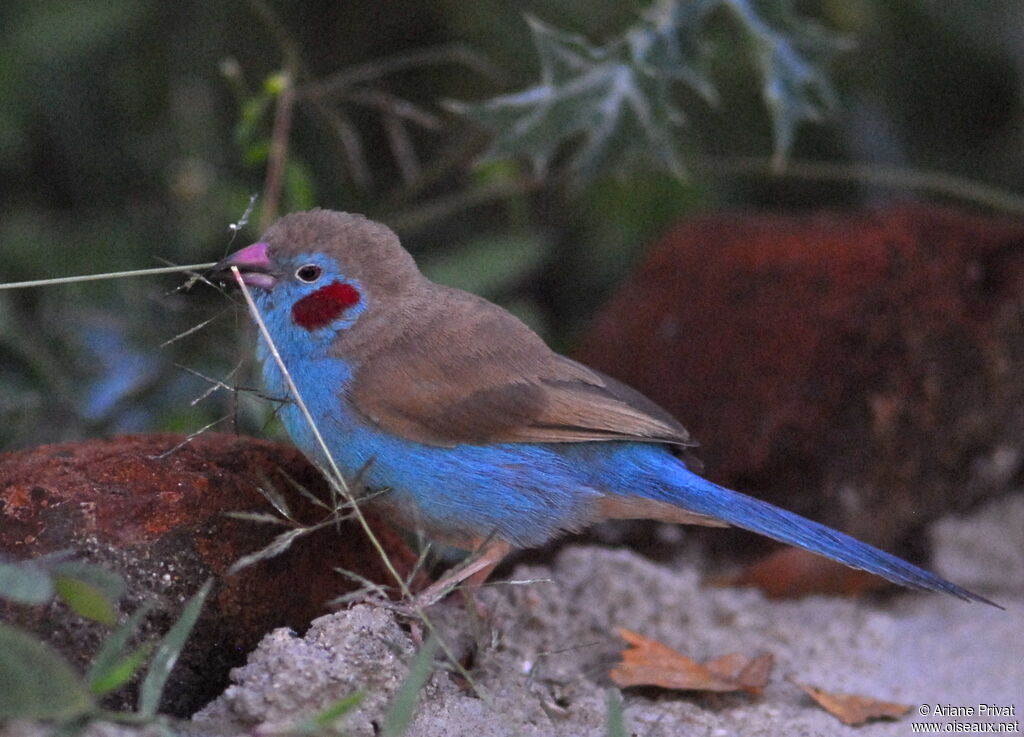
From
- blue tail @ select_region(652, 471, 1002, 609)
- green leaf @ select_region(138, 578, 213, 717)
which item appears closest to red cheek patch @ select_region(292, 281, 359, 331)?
blue tail @ select_region(652, 471, 1002, 609)

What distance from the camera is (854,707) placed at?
3.14 meters

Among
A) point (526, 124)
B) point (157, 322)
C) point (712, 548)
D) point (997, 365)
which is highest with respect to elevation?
point (526, 124)

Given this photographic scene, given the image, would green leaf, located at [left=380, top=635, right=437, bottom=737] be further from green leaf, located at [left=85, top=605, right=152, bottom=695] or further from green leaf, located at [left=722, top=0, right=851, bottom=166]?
green leaf, located at [left=722, top=0, right=851, bottom=166]

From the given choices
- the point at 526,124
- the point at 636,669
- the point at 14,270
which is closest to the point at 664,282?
the point at 526,124

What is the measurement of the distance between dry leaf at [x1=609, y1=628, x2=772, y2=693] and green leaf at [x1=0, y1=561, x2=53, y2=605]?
1.51 m

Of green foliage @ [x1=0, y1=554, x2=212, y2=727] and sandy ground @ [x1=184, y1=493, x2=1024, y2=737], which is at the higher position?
green foliage @ [x1=0, y1=554, x2=212, y2=727]

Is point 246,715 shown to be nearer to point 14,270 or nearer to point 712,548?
point 712,548

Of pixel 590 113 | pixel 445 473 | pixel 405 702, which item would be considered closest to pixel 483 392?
pixel 445 473

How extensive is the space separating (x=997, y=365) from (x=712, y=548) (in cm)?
120

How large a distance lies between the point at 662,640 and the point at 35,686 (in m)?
2.00

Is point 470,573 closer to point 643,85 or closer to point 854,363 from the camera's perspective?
point 854,363

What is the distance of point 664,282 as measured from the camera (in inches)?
192

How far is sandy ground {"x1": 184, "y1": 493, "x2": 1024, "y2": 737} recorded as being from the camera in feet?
8.30

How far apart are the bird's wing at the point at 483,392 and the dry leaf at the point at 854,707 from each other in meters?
0.73
